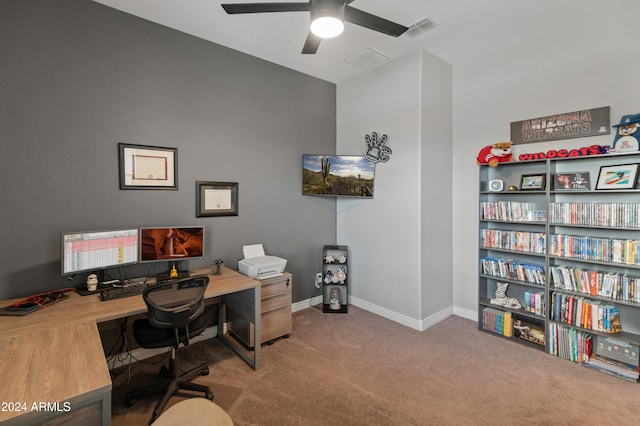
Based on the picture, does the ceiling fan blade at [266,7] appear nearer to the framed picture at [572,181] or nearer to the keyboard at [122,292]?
the keyboard at [122,292]

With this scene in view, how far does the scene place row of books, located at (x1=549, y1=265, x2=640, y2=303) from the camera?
2.41m

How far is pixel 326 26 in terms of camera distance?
196 centimetres

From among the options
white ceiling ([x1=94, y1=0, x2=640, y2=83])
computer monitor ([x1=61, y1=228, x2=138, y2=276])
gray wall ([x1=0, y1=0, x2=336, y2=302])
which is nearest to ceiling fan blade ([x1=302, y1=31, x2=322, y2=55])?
white ceiling ([x1=94, y1=0, x2=640, y2=83])

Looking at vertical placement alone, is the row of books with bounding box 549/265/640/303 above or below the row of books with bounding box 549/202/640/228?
below

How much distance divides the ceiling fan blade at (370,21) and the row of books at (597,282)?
2549 mm

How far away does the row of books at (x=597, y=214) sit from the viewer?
95.2 inches

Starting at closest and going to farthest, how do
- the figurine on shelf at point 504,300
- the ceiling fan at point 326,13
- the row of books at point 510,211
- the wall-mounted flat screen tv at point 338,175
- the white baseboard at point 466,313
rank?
the ceiling fan at point 326,13 → the row of books at point 510,211 → the figurine on shelf at point 504,300 → the white baseboard at point 466,313 → the wall-mounted flat screen tv at point 338,175

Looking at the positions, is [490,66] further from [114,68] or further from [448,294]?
[114,68]

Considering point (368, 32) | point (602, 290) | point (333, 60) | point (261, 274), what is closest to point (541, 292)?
point (602, 290)

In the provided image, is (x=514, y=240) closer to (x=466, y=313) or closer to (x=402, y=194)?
(x=466, y=313)

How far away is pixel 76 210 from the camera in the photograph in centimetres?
240

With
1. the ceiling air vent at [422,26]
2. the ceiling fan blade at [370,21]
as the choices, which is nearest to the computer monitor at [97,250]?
the ceiling fan blade at [370,21]

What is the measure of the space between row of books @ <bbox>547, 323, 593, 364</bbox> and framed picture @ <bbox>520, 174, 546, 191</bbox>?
1288 mm

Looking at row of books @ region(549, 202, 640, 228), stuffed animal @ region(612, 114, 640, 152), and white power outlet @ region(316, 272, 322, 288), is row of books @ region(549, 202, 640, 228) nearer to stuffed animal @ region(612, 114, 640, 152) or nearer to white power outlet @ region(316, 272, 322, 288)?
stuffed animal @ region(612, 114, 640, 152)
